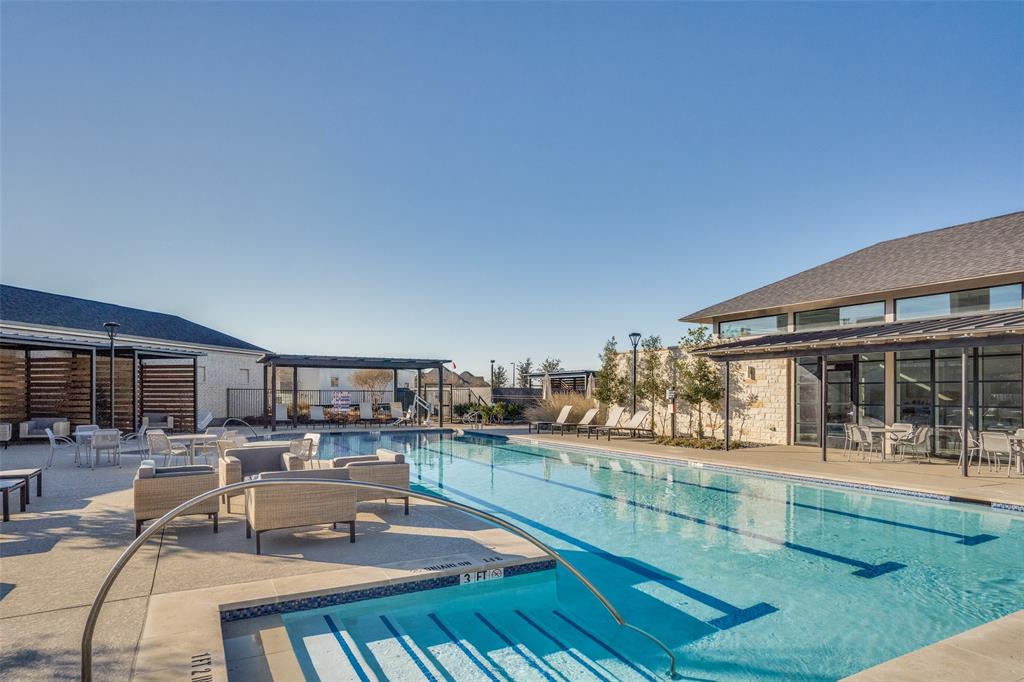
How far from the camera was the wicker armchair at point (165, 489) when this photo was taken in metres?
5.42

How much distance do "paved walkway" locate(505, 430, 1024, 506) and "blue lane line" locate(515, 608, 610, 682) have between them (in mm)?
6636

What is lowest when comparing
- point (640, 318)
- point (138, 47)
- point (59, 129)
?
point (640, 318)

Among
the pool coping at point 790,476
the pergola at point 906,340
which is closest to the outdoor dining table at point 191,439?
the pool coping at point 790,476

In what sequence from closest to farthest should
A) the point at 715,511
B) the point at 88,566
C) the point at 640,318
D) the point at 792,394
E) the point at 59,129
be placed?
the point at 88,566 → the point at 715,511 → the point at 59,129 → the point at 792,394 → the point at 640,318

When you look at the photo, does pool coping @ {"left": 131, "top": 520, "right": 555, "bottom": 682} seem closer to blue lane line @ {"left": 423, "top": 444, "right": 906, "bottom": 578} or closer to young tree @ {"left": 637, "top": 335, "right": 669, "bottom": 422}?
blue lane line @ {"left": 423, "top": 444, "right": 906, "bottom": 578}

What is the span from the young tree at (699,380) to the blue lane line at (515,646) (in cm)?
1175

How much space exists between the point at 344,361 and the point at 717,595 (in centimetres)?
1670

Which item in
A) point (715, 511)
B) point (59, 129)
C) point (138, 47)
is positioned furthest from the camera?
point (59, 129)

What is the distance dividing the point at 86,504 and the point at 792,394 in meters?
14.0

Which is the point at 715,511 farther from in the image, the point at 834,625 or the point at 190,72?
the point at 190,72

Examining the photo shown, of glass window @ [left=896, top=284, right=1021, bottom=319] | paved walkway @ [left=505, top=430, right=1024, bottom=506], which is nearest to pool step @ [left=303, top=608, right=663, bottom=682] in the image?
paved walkway @ [left=505, top=430, right=1024, bottom=506]

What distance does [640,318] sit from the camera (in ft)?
64.7

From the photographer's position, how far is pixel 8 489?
602cm

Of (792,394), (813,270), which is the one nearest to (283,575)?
(792,394)
